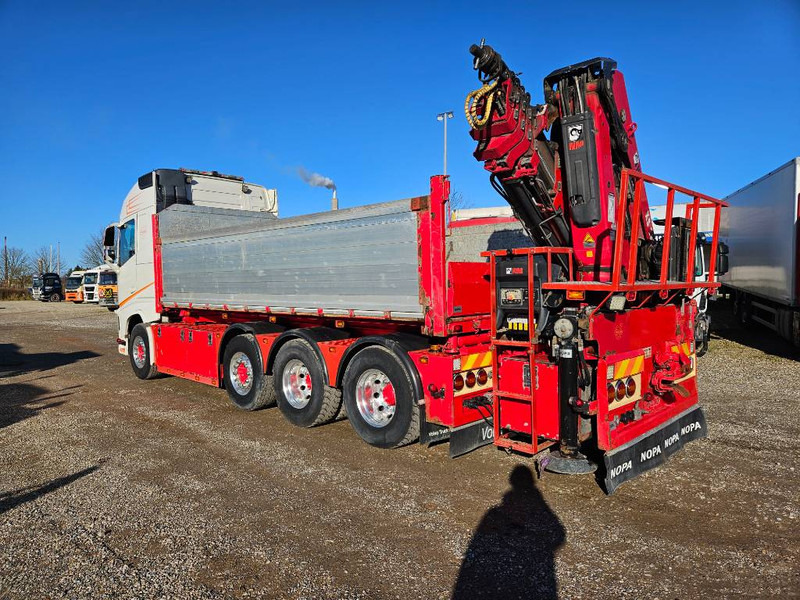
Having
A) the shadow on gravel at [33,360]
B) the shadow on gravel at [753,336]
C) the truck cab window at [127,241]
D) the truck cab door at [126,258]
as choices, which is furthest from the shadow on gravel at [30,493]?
the shadow on gravel at [753,336]

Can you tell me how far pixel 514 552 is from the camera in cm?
388

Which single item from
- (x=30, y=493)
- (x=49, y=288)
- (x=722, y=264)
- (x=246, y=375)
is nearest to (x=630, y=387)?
(x=722, y=264)

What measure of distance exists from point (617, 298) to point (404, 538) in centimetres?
254

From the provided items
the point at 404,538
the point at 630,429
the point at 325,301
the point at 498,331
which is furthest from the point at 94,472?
the point at 630,429

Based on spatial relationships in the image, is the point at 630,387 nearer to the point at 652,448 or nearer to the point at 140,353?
the point at 652,448

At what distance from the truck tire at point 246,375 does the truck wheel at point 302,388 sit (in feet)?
1.40

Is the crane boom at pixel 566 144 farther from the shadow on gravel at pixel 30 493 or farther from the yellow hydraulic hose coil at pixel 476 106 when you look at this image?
the shadow on gravel at pixel 30 493

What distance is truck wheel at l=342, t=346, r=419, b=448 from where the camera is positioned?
5.79 meters

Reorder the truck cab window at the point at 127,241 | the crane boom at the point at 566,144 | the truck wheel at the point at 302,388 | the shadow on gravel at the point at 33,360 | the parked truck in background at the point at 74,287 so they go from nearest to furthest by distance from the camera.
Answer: the crane boom at the point at 566,144
the truck wheel at the point at 302,388
the truck cab window at the point at 127,241
the shadow on gravel at the point at 33,360
the parked truck in background at the point at 74,287

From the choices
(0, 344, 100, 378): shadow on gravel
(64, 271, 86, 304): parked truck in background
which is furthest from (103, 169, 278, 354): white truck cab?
(64, 271, 86, 304): parked truck in background

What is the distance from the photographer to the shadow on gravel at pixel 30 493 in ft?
15.9

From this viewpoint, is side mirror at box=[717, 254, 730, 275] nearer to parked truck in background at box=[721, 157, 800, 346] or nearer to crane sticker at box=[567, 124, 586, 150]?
crane sticker at box=[567, 124, 586, 150]

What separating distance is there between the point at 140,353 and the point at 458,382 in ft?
25.0

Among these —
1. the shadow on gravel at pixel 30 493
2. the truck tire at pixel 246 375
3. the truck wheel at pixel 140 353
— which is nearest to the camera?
the shadow on gravel at pixel 30 493
